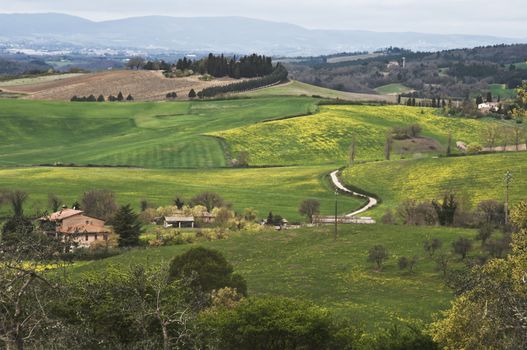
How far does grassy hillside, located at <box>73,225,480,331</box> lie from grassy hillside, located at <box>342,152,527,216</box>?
18.2 metres

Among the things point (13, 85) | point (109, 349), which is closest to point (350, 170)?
point (109, 349)

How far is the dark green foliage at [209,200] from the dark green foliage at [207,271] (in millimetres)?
41669

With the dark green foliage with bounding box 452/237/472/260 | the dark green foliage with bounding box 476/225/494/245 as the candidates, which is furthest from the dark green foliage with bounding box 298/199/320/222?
the dark green foliage with bounding box 452/237/472/260

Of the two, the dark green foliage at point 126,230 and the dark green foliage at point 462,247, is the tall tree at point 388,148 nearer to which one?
the dark green foliage at point 126,230

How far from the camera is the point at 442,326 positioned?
77.3 feet

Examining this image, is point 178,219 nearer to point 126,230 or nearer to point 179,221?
point 179,221

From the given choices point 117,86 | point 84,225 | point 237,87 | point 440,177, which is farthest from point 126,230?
point 237,87

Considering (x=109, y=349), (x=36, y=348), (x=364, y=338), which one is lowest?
(x=364, y=338)

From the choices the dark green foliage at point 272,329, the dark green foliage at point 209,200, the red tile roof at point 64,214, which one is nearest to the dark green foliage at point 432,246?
the dark green foliage at point 272,329

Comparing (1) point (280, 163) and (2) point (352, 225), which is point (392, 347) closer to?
(2) point (352, 225)

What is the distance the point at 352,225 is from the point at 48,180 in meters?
47.8

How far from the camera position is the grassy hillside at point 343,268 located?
44062 mm

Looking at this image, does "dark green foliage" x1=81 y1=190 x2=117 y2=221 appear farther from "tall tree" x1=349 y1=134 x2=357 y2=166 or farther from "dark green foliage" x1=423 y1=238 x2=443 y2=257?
"tall tree" x1=349 y1=134 x2=357 y2=166

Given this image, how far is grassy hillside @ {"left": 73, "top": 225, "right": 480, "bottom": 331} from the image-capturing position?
145 ft
